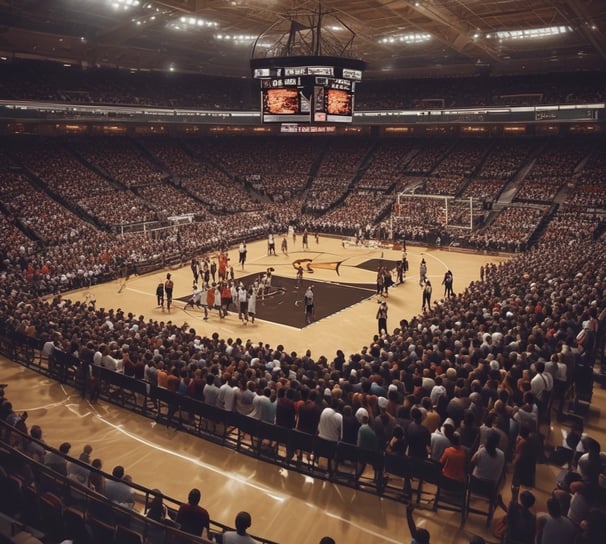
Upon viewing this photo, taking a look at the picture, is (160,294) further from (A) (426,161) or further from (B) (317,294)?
(A) (426,161)

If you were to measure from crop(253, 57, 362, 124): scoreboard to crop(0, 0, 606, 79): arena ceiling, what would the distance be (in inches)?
66.6

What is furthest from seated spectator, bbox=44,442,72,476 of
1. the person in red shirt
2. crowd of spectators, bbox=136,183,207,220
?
crowd of spectators, bbox=136,183,207,220

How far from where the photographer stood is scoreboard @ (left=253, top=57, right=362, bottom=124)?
2067 centimetres

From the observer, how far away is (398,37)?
39.5 metres

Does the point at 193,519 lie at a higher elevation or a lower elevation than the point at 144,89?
lower

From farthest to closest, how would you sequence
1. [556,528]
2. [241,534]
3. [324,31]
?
1. [324,31]
2. [241,534]
3. [556,528]

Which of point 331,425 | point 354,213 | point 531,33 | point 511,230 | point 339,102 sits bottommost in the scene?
point 331,425

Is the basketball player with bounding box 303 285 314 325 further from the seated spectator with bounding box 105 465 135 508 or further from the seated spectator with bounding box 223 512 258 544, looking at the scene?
the seated spectator with bounding box 223 512 258 544

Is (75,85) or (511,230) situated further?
(75,85)

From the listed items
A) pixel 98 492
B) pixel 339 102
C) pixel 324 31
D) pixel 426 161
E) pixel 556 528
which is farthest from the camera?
pixel 426 161

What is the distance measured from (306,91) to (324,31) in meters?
20.0

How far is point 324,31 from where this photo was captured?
126 ft

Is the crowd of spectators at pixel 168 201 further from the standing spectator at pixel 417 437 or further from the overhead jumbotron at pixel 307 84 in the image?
the standing spectator at pixel 417 437

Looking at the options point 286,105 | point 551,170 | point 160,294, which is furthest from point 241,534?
point 551,170
